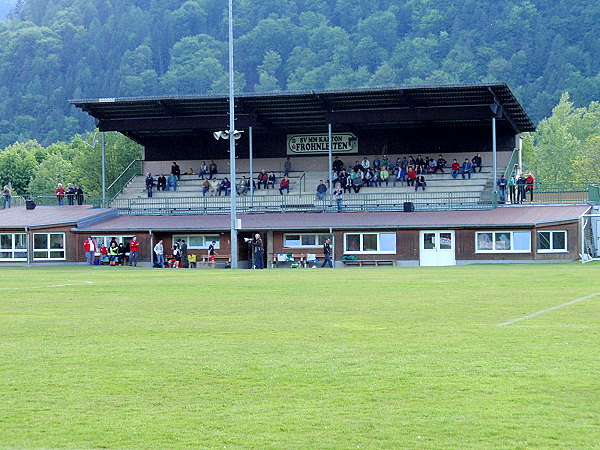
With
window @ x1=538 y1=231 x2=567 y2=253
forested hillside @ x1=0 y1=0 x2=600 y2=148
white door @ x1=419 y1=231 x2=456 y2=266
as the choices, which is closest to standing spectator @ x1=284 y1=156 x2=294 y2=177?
white door @ x1=419 y1=231 x2=456 y2=266

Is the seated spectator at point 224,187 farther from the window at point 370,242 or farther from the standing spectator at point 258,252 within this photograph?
the standing spectator at point 258,252

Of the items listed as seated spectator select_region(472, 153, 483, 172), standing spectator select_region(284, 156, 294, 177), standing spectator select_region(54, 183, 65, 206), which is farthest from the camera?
standing spectator select_region(284, 156, 294, 177)

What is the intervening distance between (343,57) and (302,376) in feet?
548

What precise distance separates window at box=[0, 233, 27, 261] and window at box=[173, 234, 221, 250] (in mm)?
7780

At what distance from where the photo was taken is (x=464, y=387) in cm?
1124

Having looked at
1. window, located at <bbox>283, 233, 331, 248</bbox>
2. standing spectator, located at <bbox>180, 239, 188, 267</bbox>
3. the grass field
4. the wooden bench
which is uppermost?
window, located at <bbox>283, 233, 331, 248</bbox>

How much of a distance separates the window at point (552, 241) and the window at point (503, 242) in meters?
0.56

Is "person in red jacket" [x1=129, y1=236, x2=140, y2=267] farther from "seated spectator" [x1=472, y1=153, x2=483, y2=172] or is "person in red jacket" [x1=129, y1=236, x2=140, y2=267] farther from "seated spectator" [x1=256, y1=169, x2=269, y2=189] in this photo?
"seated spectator" [x1=472, y1=153, x2=483, y2=172]

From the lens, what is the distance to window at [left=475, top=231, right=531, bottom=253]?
5016 centimetres

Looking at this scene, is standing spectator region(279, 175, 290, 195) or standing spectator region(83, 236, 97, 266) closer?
standing spectator region(83, 236, 97, 266)

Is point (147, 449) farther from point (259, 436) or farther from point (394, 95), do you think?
point (394, 95)

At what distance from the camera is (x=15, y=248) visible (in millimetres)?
55719

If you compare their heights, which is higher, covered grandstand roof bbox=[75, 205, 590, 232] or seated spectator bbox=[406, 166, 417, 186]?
seated spectator bbox=[406, 166, 417, 186]

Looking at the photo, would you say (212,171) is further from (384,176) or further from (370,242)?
(370,242)
